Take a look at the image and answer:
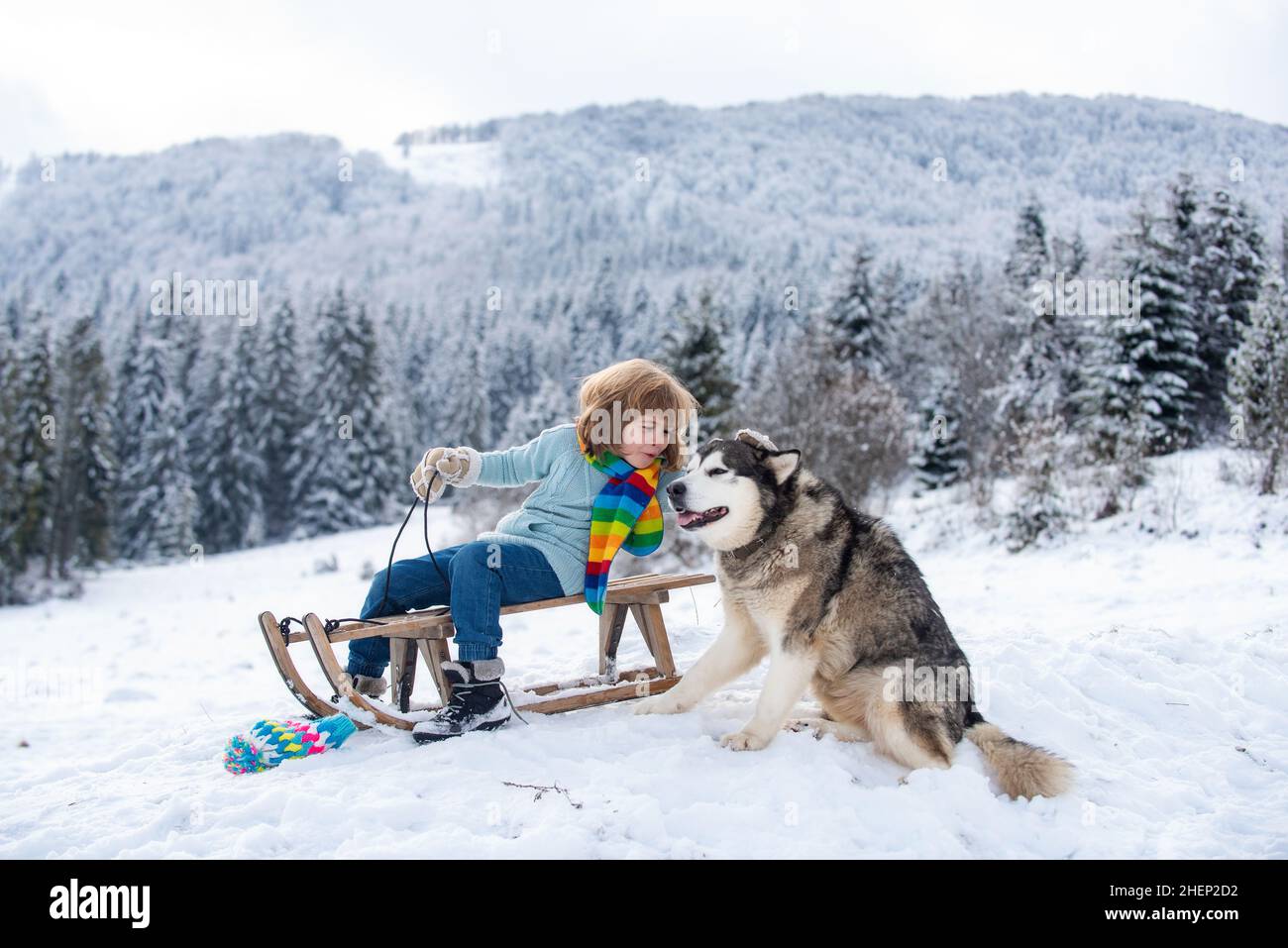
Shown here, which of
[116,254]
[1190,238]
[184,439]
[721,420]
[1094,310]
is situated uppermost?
[116,254]

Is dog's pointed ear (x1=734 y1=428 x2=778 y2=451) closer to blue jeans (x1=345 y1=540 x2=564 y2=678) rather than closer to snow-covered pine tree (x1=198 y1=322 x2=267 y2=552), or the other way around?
blue jeans (x1=345 y1=540 x2=564 y2=678)

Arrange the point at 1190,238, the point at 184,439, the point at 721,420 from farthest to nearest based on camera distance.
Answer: the point at 184,439, the point at 1190,238, the point at 721,420

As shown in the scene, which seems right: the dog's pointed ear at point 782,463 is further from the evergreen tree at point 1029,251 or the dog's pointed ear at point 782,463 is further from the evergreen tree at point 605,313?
the evergreen tree at point 605,313

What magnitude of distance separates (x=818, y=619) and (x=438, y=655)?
198cm

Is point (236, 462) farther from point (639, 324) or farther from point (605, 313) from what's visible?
point (605, 313)

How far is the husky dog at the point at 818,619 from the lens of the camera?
11.8ft

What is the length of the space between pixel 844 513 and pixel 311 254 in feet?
604

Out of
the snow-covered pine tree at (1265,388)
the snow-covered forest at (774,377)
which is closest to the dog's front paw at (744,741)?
the snow-covered forest at (774,377)

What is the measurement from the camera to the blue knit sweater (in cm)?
434

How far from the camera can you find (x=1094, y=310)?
21953 millimetres

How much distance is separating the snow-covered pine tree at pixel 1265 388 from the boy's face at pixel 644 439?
1008 centimetres

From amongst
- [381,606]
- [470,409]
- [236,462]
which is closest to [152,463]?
[236,462]

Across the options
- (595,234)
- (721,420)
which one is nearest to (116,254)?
(595,234)
